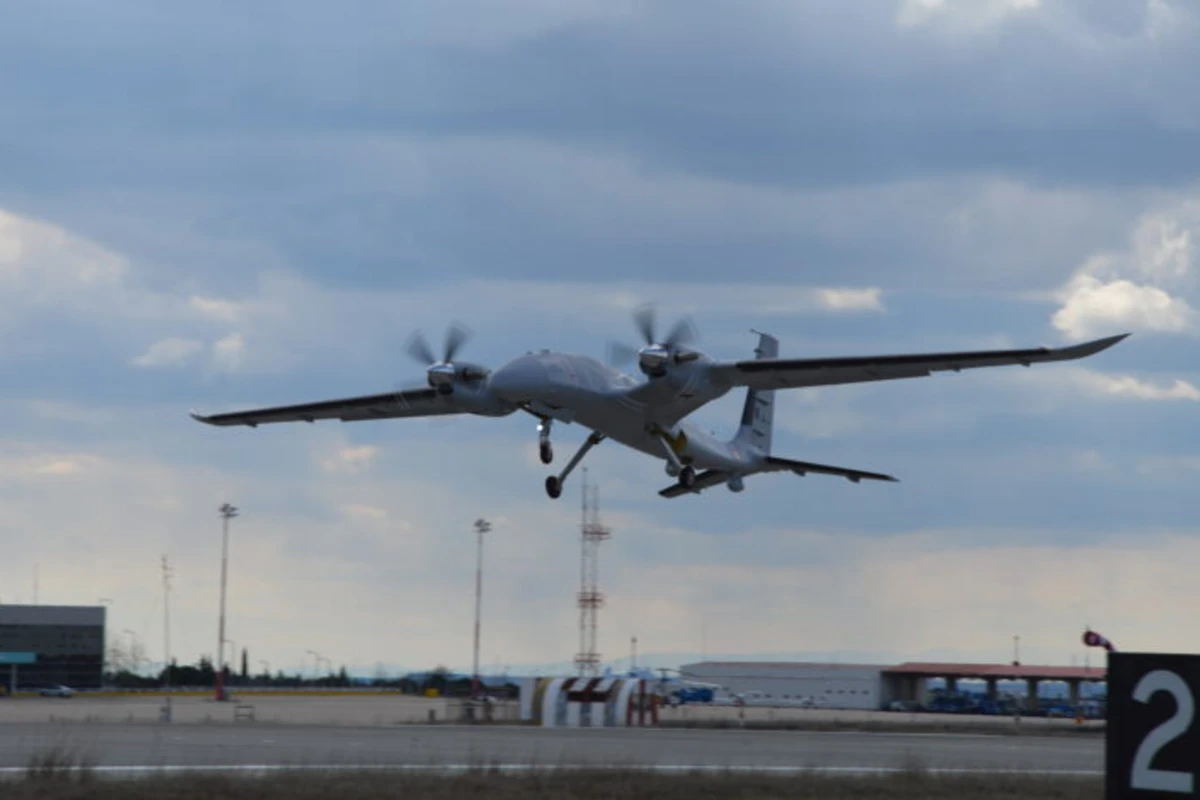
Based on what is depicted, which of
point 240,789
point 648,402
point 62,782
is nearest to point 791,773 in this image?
point 240,789

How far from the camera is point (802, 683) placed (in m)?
129

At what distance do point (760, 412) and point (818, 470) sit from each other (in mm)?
9083

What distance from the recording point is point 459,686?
151875mm

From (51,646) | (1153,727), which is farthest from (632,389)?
(51,646)

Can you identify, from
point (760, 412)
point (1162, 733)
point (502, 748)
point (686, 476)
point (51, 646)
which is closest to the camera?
point (1162, 733)

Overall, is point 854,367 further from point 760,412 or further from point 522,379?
point 760,412

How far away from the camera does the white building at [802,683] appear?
405ft

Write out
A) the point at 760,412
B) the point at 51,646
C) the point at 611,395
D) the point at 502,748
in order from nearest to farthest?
1. the point at 502,748
2. the point at 611,395
3. the point at 760,412
4. the point at 51,646

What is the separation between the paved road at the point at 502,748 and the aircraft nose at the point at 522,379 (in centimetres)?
965

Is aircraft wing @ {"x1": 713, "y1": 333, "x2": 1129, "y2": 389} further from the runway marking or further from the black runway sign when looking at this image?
the black runway sign

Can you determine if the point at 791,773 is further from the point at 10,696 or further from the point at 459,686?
the point at 459,686

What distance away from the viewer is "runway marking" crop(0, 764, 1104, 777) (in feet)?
95.8

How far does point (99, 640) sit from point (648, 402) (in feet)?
313

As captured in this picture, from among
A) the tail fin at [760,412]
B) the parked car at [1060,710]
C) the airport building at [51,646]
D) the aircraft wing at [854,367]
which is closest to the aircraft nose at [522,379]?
the aircraft wing at [854,367]
